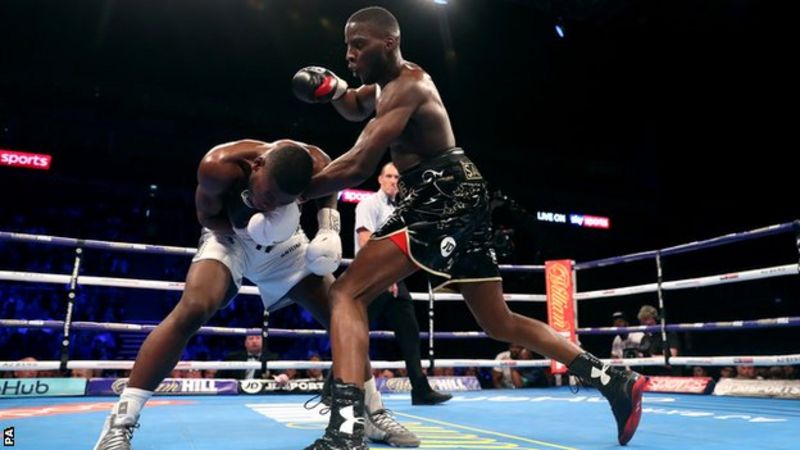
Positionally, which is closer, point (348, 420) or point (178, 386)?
point (348, 420)

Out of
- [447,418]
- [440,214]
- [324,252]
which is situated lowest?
[447,418]

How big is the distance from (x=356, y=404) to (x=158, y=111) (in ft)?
31.0

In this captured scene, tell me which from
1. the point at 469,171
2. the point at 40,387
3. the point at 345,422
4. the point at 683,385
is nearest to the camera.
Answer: the point at 345,422

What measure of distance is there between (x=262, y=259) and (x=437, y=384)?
9.34 ft

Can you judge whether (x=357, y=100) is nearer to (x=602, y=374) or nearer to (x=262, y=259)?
(x=262, y=259)

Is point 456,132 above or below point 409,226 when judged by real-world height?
above

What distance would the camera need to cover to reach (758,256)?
10.5 meters

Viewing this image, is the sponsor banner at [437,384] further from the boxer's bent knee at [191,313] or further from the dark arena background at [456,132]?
the boxer's bent knee at [191,313]

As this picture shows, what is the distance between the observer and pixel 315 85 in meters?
2.04

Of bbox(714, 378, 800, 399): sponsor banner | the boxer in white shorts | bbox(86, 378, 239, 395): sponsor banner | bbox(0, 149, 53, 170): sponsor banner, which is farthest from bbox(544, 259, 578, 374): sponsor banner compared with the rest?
bbox(0, 149, 53, 170): sponsor banner

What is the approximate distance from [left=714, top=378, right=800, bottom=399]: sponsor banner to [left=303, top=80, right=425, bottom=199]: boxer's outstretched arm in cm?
306

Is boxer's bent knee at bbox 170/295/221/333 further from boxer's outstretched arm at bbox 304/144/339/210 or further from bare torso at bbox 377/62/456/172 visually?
bare torso at bbox 377/62/456/172

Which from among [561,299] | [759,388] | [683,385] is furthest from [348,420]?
[561,299]

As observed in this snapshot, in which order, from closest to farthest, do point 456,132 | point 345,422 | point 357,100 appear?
point 345,422 → point 357,100 → point 456,132
